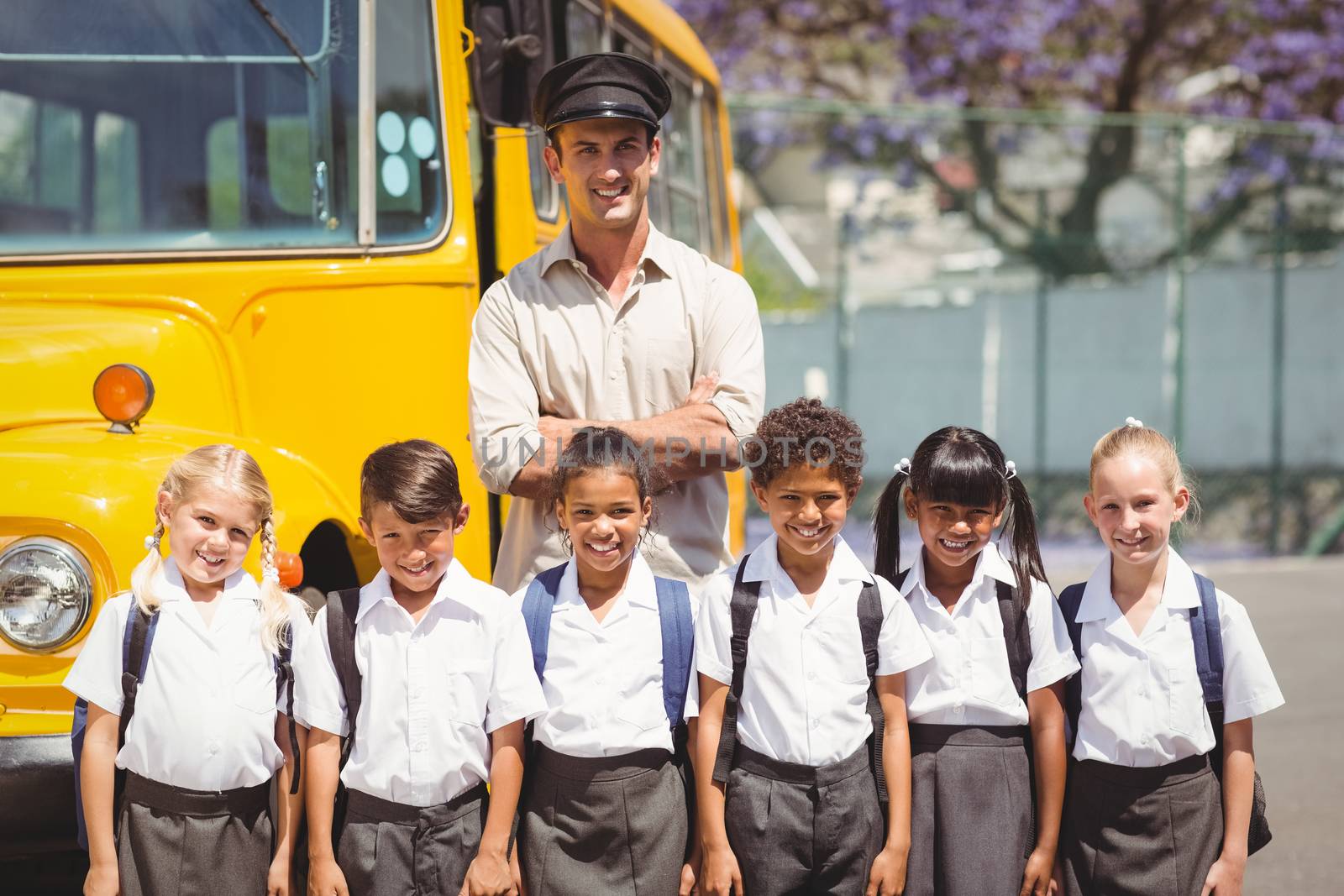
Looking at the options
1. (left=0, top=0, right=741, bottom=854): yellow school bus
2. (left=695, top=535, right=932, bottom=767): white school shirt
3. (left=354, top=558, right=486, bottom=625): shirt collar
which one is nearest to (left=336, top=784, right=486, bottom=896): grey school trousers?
(left=354, top=558, right=486, bottom=625): shirt collar

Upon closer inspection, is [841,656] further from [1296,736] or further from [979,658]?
[1296,736]

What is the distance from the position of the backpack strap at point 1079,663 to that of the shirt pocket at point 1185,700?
17cm

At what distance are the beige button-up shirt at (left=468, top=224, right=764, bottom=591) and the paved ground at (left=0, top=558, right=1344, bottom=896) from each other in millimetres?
1641

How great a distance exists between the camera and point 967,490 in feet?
9.13

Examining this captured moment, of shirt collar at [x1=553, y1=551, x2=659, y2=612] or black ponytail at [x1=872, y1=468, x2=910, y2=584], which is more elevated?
black ponytail at [x1=872, y1=468, x2=910, y2=584]

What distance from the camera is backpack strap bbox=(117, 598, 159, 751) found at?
2.60m

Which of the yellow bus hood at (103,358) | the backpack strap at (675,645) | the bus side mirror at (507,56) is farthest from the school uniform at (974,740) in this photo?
the yellow bus hood at (103,358)

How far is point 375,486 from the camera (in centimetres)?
268

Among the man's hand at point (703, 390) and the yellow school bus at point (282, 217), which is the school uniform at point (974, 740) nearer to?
the man's hand at point (703, 390)

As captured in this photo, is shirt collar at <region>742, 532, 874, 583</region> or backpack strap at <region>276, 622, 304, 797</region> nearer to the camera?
backpack strap at <region>276, 622, 304, 797</region>

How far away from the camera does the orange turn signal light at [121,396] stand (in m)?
3.21

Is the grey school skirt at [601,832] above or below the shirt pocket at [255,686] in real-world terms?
below

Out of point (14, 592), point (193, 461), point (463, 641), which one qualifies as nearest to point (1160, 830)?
point (463, 641)

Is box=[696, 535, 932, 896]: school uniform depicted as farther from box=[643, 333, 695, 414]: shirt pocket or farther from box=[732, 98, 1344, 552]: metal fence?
box=[732, 98, 1344, 552]: metal fence
